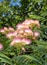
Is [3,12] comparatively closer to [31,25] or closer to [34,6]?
[34,6]

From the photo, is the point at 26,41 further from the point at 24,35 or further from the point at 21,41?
the point at 24,35

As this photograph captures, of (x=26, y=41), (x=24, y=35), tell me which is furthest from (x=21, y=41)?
(x=24, y=35)

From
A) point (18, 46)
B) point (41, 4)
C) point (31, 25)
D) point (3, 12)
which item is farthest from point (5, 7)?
point (18, 46)

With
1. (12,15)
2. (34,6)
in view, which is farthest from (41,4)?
(12,15)

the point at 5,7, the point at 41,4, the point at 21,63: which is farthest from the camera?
the point at 5,7

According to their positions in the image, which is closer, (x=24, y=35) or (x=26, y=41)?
(x=26, y=41)

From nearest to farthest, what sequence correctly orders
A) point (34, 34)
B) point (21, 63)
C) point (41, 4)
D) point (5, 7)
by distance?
point (21, 63), point (34, 34), point (41, 4), point (5, 7)

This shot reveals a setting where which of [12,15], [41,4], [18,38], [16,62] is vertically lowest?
[12,15]

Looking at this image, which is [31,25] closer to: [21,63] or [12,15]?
[21,63]

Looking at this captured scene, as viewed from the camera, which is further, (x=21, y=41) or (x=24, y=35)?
(x=24, y=35)

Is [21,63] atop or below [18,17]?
atop

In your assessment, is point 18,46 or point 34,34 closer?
point 18,46
